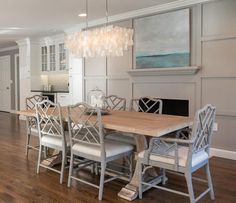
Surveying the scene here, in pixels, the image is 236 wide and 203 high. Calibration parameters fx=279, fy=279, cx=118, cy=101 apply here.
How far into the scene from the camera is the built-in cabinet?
758cm

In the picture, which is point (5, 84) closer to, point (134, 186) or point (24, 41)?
point (24, 41)

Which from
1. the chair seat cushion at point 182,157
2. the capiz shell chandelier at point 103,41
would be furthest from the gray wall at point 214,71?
the chair seat cushion at point 182,157

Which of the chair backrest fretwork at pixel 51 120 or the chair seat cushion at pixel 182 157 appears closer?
the chair seat cushion at pixel 182 157

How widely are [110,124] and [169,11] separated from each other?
277 centimetres

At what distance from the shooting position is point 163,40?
15.7ft

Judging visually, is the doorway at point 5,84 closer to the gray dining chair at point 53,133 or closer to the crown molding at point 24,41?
the crown molding at point 24,41

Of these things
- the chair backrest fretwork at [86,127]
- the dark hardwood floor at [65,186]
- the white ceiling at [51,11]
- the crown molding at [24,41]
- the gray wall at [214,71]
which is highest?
the white ceiling at [51,11]

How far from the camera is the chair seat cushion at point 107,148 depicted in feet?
9.30

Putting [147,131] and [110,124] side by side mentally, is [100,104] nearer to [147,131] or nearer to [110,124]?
[110,124]

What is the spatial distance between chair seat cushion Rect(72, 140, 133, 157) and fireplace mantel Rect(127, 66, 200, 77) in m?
1.95

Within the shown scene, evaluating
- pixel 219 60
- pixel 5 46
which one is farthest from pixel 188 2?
pixel 5 46

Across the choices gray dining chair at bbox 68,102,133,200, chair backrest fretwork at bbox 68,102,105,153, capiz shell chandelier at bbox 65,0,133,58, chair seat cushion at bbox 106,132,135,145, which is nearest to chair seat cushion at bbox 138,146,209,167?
gray dining chair at bbox 68,102,133,200

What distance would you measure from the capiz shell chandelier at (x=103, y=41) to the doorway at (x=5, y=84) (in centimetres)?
749

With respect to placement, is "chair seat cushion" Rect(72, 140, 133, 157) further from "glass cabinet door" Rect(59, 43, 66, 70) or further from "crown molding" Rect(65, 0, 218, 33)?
"glass cabinet door" Rect(59, 43, 66, 70)
